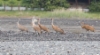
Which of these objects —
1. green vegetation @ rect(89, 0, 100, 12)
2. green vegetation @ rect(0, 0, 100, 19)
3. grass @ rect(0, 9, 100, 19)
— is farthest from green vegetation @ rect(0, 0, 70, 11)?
grass @ rect(0, 9, 100, 19)

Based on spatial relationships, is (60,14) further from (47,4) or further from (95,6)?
(95,6)

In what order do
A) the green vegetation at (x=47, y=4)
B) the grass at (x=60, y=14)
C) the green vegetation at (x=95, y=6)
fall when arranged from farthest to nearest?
the green vegetation at (x=47, y=4) → the green vegetation at (x=95, y=6) → the grass at (x=60, y=14)

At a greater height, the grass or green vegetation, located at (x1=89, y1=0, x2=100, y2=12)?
the grass

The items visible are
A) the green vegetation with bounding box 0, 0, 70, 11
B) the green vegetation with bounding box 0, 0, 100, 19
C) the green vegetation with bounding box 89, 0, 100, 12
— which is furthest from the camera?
the green vegetation with bounding box 0, 0, 70, 11

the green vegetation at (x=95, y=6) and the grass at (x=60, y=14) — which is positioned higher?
the grass at (x=60, y=14)

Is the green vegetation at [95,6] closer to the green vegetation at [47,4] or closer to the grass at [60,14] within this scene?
the green vegetation at [47,4]

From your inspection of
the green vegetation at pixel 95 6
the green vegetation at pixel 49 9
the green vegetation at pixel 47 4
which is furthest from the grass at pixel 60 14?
the green vegetation at pixel 47 4

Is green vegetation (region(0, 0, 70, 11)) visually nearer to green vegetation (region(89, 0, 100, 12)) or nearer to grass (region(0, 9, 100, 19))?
green vegetation (region(89, 0, 100, 12))

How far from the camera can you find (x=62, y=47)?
1928 centimetres

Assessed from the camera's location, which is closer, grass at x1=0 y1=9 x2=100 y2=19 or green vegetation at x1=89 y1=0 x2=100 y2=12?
grass at x1=0 y1=9 x2=100 y2=19

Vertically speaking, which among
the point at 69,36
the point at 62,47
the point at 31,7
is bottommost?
the point at 31,7

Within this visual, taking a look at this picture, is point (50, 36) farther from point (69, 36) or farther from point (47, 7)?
point (47, 7)

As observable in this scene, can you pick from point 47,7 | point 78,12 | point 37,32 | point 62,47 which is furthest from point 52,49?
point 47,7

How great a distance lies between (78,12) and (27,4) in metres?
9.38
